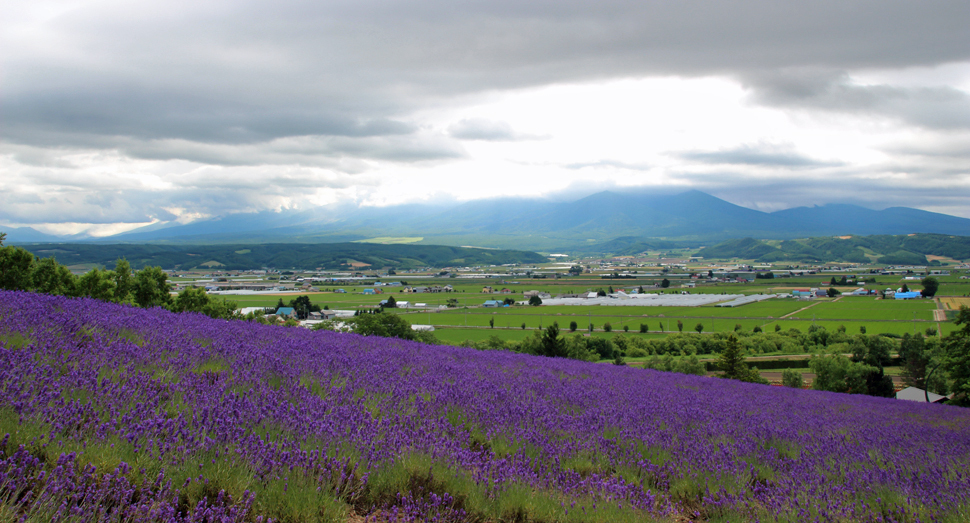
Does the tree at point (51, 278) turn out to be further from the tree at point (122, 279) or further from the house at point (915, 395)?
the house at point (915, 395)

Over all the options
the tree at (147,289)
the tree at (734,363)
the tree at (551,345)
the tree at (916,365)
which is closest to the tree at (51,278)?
the tree at (147,289)

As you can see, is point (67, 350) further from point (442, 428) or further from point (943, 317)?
point (943, 317)

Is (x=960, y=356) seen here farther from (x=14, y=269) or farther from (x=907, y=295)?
(x=907, y=295)

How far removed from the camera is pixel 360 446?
3832 millimetres

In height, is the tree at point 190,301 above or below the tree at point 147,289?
below

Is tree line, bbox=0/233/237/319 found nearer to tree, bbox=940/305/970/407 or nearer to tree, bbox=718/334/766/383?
tree, bbox=718/334/766/383

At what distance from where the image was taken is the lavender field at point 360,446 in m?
2.97

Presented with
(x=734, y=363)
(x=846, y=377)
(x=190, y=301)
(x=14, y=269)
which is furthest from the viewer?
(x=846, y=377)

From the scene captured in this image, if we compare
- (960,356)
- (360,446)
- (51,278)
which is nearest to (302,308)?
(51,278)

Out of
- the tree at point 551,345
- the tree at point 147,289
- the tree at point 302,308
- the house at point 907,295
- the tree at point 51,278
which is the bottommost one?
the house at point 907,295

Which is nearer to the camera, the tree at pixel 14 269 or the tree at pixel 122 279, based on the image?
the tree at pixel 14 269

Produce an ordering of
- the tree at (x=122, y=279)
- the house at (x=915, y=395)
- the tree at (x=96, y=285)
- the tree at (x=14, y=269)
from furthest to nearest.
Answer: the house at (x=915, y=395) < the tree at (x=122, y=279) < the tree at (x=96, y=285) < the tree at (x=14, y=269)

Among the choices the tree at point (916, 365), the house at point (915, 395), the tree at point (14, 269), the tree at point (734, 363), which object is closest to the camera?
the tree at point (14, 269)

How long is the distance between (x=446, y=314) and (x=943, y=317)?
251ft
